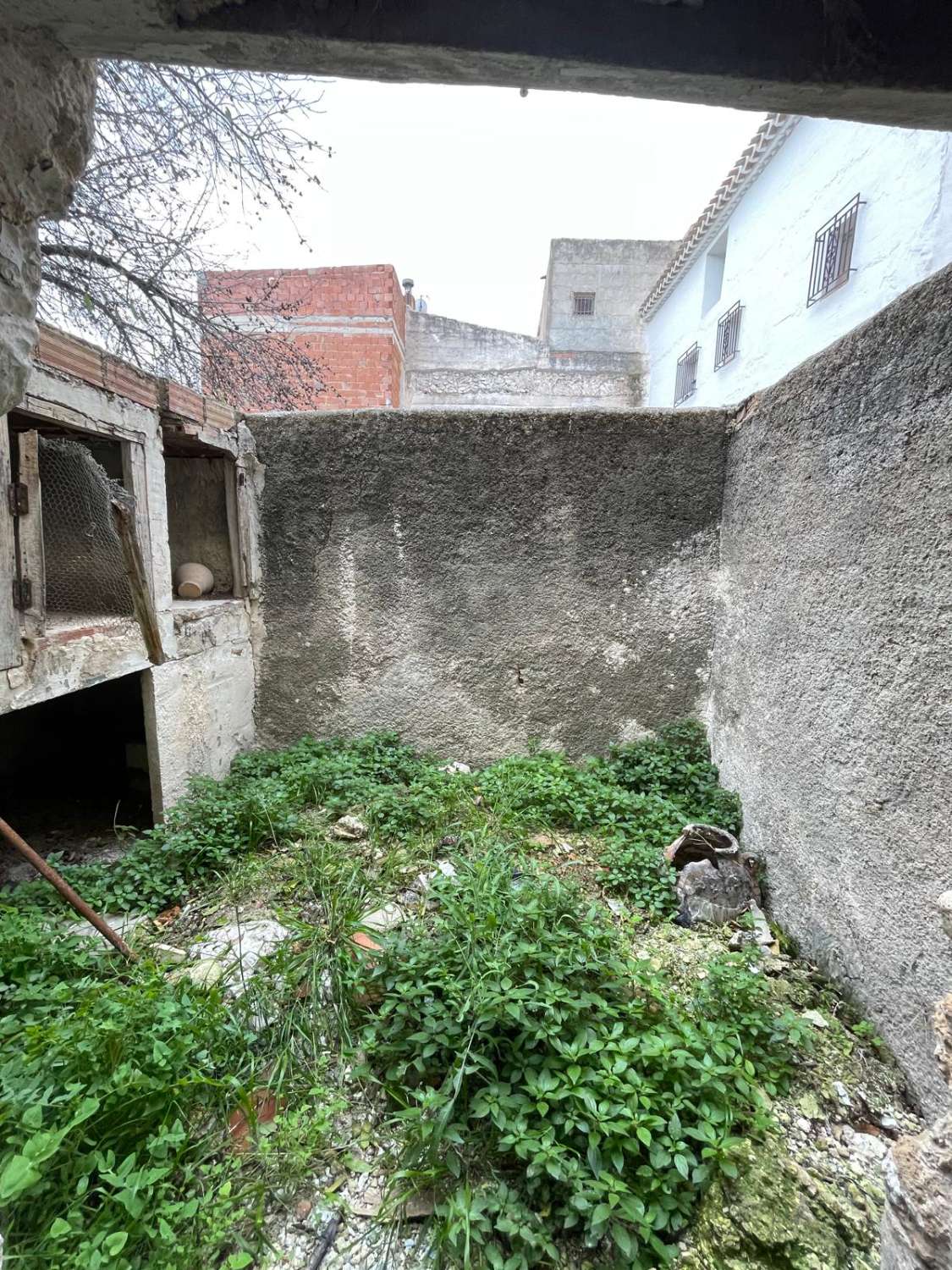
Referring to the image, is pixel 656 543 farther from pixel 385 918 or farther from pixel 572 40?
pixel 572 40

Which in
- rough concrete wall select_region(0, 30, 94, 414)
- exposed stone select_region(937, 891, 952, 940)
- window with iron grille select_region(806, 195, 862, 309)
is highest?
window with iron grille select_region(806, 195, 862, 309)

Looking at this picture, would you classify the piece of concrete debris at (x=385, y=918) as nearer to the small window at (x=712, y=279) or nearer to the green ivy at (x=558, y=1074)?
the green ivy at (x=558, y=1074)

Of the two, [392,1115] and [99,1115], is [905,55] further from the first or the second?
[99,1115]

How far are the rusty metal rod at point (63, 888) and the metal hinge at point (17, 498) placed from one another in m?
1.25

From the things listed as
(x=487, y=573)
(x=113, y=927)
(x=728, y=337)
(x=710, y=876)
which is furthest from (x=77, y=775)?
(x=728, y=337)

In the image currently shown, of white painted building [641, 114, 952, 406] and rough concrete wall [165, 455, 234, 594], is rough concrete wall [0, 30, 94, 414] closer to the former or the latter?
rough concrete wall [165, 455, 234, 594]

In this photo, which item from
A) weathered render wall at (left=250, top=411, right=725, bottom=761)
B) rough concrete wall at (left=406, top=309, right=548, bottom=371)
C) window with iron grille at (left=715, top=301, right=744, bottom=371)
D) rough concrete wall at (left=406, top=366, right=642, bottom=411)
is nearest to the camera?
weathered render wall at (left=250, top=411, right=725, bottom=761)

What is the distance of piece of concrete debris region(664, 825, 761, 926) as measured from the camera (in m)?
2.56

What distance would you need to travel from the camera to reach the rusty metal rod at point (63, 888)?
1.85m

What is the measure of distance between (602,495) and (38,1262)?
3.89 metres

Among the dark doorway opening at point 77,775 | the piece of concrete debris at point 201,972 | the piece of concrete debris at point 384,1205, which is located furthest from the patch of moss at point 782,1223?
the dark doorway opening at point 77,775

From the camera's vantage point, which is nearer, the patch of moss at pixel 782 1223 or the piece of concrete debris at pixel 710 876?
the patch of moss at pixel 782 1223

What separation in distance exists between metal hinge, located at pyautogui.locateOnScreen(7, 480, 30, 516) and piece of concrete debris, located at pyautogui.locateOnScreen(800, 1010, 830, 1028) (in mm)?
3644

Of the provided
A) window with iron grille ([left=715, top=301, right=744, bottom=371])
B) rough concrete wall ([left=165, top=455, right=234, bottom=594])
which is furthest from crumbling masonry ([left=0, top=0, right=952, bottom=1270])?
window with iron grille ([left=715, top=301, right=744, bottom=371])
